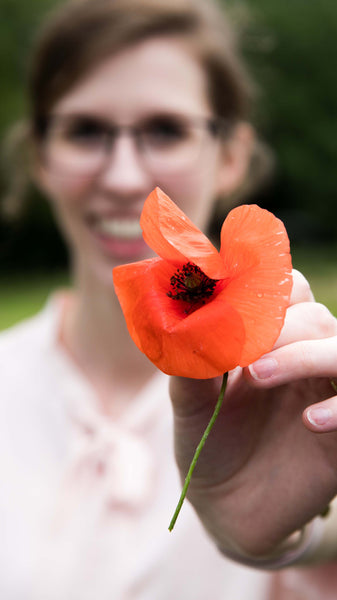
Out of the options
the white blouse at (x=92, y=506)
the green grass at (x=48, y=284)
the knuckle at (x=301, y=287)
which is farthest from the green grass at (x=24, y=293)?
the knuckle at (x=301, y=287)

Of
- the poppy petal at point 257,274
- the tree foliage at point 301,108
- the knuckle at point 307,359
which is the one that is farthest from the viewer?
the tree foliage at point 301,108

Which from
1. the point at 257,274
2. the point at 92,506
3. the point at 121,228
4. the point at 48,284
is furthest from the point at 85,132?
the point at 48,284

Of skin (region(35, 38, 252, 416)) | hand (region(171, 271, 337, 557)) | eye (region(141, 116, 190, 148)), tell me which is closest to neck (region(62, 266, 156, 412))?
skin (region(35, 38, 252, 416))

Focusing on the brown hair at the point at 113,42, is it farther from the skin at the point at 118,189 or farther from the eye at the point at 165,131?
the eye at the point at 165,131

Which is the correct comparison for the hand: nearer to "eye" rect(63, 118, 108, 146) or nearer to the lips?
the lips

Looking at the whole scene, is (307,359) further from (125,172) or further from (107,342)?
(107,342)

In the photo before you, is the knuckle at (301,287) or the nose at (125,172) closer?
the knuckle at (301,287)
